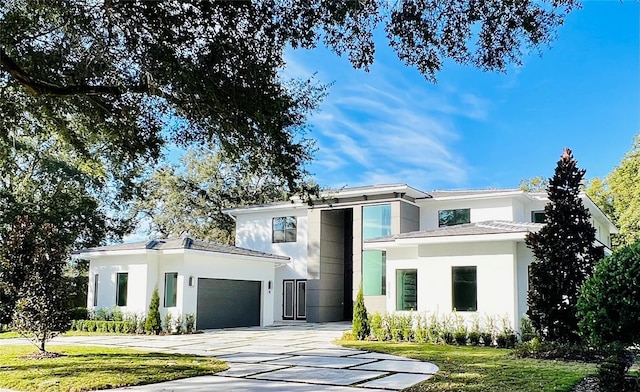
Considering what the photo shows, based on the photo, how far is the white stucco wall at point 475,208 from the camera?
23.1 meters

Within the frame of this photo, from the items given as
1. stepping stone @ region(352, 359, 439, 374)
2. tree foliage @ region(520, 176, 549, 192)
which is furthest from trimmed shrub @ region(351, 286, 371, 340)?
tree foliage @ region(520, 176, 549, 192)

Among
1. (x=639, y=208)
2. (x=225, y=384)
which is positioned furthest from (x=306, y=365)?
(x=639, y=208)

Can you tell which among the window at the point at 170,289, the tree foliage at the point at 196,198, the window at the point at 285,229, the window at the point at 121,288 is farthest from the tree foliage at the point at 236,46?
the tree foliage at the point at 196,198

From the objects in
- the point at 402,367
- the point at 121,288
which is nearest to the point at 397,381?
the point at 402,367

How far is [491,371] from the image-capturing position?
32.8 feet

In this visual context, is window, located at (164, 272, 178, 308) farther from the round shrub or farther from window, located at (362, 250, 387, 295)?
the round shrub

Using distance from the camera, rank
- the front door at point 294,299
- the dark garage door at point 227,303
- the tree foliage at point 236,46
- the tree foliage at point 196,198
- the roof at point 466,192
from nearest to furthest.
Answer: the tree foliage at point 236,46, the dark garage door at point 227,303, the roof at point 466,192, the front door at point 294,299, the tree foliage at point 196,198

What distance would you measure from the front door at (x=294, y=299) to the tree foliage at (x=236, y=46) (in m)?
18.5

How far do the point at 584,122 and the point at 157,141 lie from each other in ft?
56.8

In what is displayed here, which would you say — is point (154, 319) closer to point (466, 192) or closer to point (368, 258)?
point (368, 258)

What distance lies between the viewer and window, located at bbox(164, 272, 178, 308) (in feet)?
68.3

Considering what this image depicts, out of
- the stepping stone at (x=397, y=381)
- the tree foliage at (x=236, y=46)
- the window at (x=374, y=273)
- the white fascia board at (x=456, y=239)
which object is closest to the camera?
the tree foliage at (x=236, y=46)

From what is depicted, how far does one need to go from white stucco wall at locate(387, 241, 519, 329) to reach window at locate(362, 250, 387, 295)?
590cm

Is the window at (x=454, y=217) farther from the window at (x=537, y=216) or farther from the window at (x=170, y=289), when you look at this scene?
the window at (x=170, y=289)
